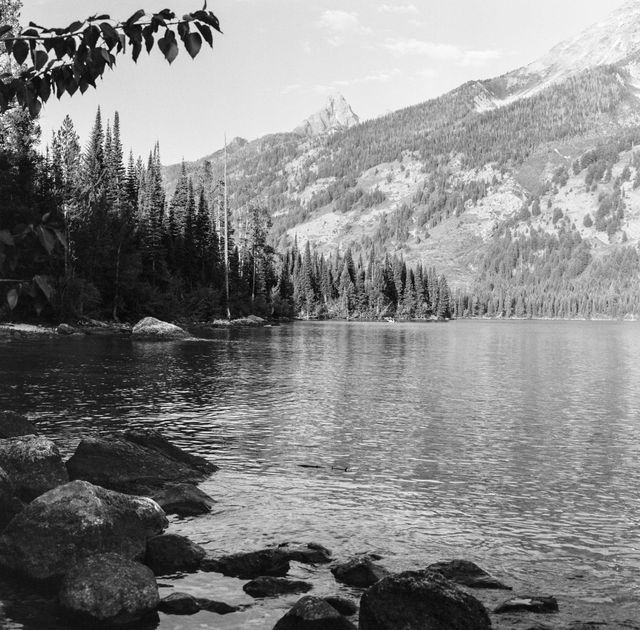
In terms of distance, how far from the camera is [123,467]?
14797mm

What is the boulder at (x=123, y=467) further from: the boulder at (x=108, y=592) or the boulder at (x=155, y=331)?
the boulder at (x=155, y=331)

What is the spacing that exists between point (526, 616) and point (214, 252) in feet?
363

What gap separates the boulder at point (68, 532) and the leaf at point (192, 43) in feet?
27.1

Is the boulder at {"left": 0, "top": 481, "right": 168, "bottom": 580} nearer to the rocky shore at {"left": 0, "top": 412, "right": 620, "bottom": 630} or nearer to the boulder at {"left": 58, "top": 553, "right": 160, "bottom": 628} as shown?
the rocky shore at {"left": 0, "top": 412, "right": 620, "bottom": 630}

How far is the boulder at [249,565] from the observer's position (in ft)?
33.9

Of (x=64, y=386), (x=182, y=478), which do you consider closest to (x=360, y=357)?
(x=64, y=386)

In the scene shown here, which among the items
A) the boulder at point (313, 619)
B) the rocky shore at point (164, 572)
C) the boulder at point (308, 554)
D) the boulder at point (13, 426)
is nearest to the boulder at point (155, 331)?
the boulder at point (13, 426)

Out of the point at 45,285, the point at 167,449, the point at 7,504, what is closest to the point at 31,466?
the point at 7,504

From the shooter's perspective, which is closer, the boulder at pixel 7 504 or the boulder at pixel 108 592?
the boulder at pixel 108 592

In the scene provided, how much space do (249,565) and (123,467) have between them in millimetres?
5444

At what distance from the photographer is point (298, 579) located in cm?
1009

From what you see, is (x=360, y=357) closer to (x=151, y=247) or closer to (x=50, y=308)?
(x=50, y=308)

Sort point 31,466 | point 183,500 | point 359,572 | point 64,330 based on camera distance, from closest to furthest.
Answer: point 359,572
point 31,466
point 183,500
point 64,330

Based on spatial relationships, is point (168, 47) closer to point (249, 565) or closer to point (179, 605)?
point (179, 605)
